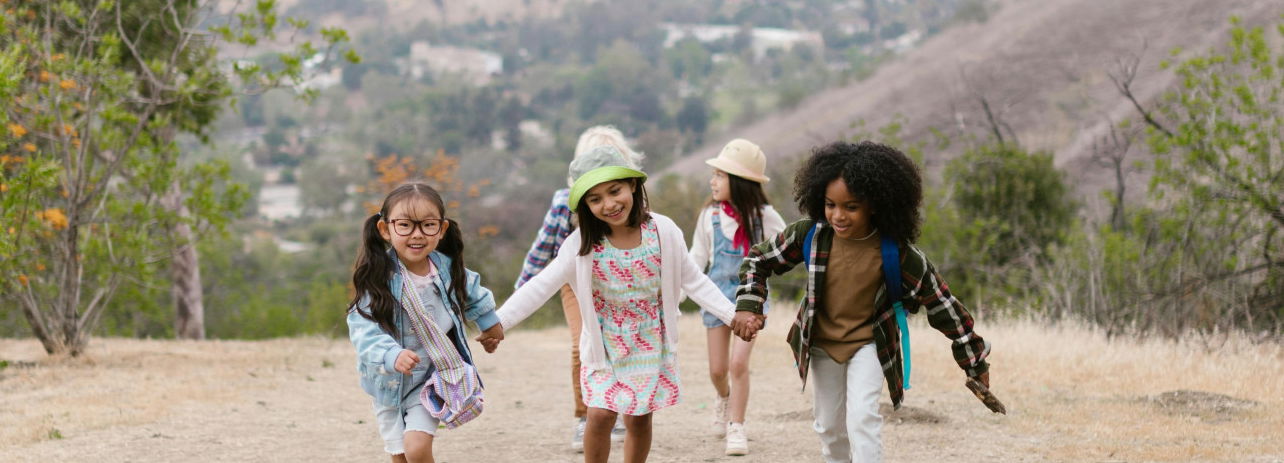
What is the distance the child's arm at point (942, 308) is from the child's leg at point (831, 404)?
39cm

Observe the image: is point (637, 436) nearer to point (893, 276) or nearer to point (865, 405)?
point (865, 405)

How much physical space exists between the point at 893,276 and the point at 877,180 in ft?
1.19

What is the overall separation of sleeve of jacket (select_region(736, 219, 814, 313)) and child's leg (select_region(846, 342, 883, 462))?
438 millimetres

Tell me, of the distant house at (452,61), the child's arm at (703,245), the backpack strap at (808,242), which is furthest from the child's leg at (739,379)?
the distant house at (452,61)

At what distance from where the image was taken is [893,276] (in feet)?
14.7

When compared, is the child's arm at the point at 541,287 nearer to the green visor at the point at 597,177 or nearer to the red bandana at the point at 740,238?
the green visor at the point at 597,177

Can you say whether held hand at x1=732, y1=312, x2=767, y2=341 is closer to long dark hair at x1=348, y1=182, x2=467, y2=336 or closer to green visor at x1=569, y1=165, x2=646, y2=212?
green visor at x1=569, y1=165, x2=646, y2=212

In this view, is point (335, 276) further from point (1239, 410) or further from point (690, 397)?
point (1239, 410)

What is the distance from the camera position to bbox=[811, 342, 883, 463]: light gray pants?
4461 millimetres

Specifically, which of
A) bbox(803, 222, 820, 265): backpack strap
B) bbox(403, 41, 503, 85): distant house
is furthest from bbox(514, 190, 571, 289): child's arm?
bbox(403, 41, 503, 85): distant house

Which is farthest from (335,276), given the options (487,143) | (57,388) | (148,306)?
(487,143)

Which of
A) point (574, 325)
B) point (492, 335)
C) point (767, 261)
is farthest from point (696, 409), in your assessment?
point (492, 335)

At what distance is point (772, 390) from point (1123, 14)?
Answer: 48.1m

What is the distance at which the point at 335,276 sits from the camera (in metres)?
38.9
